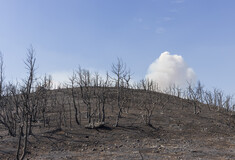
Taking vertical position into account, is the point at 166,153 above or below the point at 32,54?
below

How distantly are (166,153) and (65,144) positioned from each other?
284 inches

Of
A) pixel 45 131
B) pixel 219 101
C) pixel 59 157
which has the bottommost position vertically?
pixel 59 157

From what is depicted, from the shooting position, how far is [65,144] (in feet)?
Result: 53.6

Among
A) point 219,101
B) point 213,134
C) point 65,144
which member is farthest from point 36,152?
point 219,101

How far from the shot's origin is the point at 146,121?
71.4 ft

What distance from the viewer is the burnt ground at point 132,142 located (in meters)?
13.6

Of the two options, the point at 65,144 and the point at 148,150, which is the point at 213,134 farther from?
the point at 65,144

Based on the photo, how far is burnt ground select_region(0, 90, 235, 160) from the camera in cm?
1364

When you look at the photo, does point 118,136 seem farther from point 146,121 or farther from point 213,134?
point 213,134

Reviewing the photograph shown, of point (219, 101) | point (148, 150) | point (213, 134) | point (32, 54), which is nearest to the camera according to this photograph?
point (32, 54)

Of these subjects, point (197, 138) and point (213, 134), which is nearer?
point (197, 138)

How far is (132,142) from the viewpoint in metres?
16.9

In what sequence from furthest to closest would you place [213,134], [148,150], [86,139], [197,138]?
[213,134], [197,138], [86,139], [148,150]

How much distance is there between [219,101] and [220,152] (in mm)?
27734
